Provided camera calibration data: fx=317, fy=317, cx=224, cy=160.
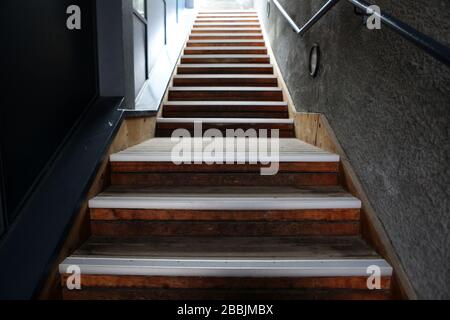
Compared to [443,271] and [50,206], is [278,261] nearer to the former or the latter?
[443,271]

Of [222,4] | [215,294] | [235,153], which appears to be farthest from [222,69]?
[222,4]

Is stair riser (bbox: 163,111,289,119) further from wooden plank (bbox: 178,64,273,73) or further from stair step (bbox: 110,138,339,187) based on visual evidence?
stair step (bbox: 110,138,339,187)

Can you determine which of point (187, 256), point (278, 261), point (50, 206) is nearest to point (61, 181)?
point (50, 206)

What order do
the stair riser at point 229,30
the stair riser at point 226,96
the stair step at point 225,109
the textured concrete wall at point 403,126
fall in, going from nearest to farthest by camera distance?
the textured concrete wall at point 403,126 → the stair step at point 225,109 → the stair riser at point 226,96 → the stair riser at point 229,30

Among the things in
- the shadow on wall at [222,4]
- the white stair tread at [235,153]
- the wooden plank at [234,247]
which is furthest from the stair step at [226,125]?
the shadow on wall at [222,4]

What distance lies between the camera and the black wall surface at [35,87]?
3.53 ft

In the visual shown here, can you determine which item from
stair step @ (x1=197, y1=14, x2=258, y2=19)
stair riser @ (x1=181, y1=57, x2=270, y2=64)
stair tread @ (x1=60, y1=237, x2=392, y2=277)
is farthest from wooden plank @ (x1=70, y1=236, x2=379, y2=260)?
stair step @ (x1=197, y1=14, x2=258, y2=19)

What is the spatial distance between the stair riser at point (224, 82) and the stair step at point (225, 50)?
784mm

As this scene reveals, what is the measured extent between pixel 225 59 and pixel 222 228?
8.98 ft

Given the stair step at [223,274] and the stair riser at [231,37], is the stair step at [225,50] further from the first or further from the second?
the stair step at [223,274]

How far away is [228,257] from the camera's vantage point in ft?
3.85

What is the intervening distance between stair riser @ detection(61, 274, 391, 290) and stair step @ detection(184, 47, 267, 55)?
324 cm

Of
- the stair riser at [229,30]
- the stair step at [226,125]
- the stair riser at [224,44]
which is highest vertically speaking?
the stair riser at [229,30]

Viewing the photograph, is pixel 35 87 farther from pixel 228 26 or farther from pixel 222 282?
pixel 228 26
